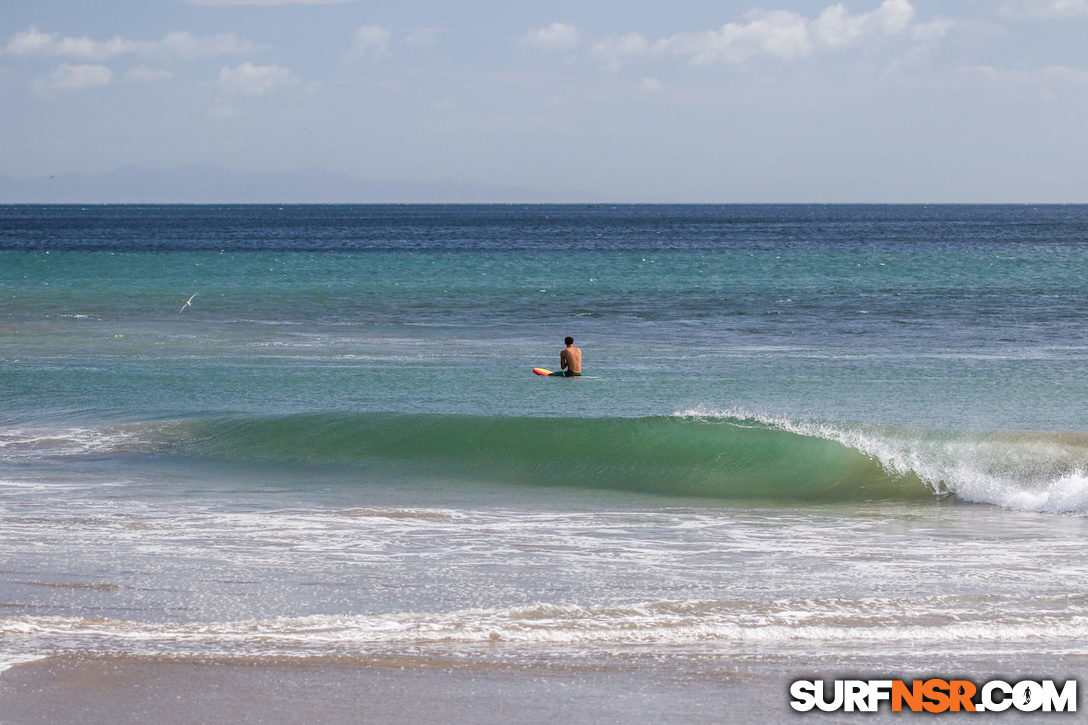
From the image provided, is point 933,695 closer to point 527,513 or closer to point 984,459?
point 527,513

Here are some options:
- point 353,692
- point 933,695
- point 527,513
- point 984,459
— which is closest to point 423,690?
point 353,692

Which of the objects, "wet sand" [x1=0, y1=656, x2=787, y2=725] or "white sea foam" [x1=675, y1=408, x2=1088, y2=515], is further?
"white sea foam" [x1=675, y1=408, x2=1088, y2=515]

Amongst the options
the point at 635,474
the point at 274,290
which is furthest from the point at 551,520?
the point at 274,290

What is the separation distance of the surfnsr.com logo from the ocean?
18 centimetres

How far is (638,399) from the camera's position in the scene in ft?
64.1

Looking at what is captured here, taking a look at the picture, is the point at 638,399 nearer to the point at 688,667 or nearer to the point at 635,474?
the point at 635,474

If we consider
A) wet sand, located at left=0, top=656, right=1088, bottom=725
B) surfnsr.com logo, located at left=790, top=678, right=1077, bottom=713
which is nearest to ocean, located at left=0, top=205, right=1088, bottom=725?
wet sand, located at left=0, top=656, right=1088, bottom=725

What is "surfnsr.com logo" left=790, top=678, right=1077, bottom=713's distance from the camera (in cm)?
670

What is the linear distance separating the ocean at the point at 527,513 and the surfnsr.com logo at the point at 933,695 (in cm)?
18

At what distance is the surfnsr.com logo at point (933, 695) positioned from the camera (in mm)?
6703

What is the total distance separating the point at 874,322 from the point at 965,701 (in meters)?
26.1

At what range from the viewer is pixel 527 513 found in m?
12.3

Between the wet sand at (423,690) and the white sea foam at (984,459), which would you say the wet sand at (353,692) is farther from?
the white sea foam at (984,459)

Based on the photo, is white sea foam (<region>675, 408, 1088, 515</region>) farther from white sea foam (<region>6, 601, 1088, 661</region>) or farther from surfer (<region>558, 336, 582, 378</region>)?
white sea foam (<region>6, 601, 1088, 661</region>)
